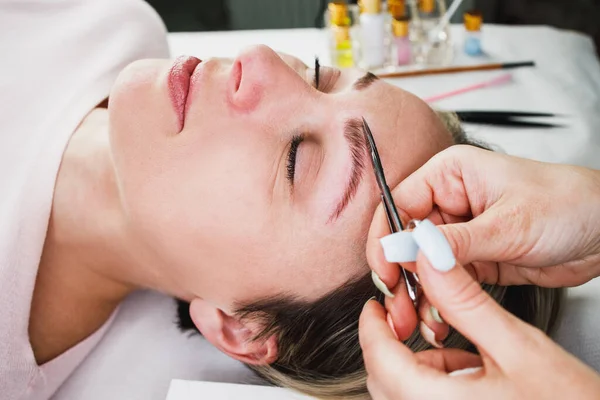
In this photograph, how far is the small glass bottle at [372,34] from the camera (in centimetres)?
167

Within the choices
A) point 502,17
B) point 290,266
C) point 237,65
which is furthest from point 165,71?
point 502,17

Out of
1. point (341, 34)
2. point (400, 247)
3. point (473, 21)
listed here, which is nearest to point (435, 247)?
point (400, 247)

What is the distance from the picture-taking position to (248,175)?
0.84m

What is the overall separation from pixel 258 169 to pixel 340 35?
0.98 m

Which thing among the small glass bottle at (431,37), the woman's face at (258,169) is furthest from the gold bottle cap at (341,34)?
the woman's face at (258,169)

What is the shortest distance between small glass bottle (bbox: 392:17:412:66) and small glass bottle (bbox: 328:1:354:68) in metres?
0.14

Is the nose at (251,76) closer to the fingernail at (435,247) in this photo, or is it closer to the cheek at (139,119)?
the cheek at (139,119)

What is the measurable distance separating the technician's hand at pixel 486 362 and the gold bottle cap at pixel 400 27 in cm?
128

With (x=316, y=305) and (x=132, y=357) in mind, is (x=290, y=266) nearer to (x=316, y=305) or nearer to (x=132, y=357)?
(x=316, y=305)

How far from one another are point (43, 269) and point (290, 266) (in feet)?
1.80

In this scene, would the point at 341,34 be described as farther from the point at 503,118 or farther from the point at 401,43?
the point at 503,118

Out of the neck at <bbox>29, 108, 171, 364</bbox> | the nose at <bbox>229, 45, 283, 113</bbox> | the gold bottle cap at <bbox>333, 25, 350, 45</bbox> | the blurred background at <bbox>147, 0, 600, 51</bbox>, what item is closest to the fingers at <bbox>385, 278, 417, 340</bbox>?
the nose at <bbox>229, 45, 283, 113</bbox>

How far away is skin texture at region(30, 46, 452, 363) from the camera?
0.84 m

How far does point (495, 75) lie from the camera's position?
5.68ft
